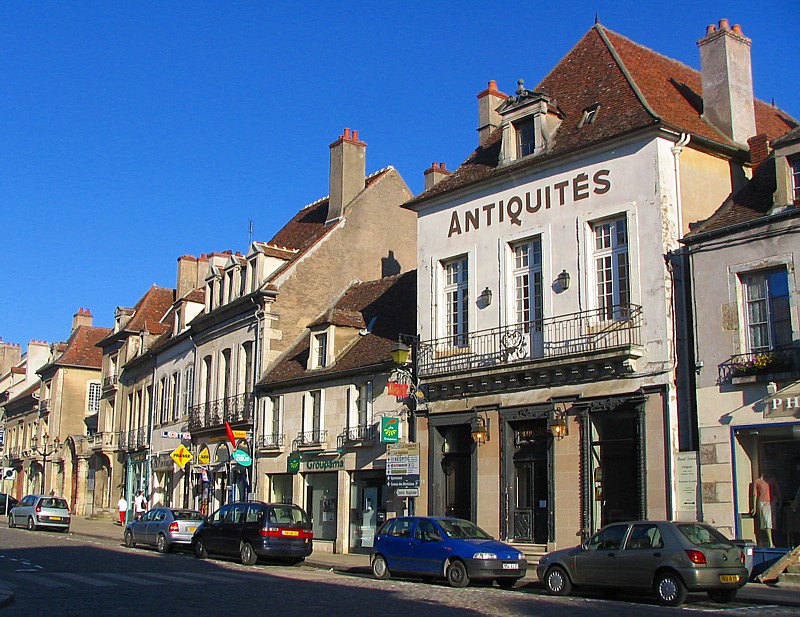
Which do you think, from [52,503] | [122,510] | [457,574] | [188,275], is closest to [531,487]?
[457,574]

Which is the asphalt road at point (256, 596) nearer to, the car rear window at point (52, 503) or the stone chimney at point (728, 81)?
the stone chimney at point (728, 81)

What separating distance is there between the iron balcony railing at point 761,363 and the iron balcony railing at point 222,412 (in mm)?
18830

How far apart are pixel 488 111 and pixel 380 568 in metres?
14.5

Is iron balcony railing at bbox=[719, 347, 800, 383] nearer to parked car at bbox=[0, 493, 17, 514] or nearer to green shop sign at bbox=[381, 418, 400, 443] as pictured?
green shop sign at bbox=[381, 418, 400, 443]

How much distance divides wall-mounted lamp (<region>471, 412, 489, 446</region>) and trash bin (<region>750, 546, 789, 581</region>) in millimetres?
7458

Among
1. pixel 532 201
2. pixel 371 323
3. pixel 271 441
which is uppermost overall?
pixel 532 201

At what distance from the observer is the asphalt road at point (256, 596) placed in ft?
42.9

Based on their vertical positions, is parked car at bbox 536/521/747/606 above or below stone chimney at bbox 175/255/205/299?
below

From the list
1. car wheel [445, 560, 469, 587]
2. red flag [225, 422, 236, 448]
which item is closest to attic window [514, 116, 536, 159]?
car wheel [445, 560, 469, 587]

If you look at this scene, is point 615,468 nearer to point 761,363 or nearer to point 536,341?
point 536,341

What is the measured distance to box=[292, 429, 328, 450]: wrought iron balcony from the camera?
2968 cm

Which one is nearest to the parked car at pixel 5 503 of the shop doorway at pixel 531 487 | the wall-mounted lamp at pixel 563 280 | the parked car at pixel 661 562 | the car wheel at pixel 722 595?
the shop doorway at pixel 531 487

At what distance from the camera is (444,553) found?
18.3 meters

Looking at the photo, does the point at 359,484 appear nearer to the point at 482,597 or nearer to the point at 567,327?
the point at 567,327
